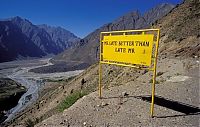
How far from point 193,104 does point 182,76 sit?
5444 mm

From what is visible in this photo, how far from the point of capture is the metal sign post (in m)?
9.84

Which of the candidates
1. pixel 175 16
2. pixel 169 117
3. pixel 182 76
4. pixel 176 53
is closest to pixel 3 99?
pixel 175 16

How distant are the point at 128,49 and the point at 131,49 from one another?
0.21 meters

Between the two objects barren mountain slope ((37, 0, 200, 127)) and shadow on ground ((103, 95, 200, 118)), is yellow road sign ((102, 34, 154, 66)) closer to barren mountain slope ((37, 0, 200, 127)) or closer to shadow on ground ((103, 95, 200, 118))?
barren mountain slope ((37, 0, 200, 127))

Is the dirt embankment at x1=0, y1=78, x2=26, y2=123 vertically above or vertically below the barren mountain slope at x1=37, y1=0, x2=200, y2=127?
below

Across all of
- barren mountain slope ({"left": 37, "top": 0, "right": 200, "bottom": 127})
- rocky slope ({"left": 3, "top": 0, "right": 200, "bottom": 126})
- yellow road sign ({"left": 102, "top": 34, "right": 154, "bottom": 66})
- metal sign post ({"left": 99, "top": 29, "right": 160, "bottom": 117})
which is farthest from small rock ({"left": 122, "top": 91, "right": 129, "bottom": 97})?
yellow road sign ({"left": 102, "top": 34, "right": 154, "bottom": 66})

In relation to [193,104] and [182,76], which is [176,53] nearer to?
[182,76]

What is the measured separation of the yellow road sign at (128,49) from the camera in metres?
10.0

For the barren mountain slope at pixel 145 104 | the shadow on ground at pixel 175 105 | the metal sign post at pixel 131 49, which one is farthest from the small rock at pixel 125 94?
the metal sign post at pixel 131 49

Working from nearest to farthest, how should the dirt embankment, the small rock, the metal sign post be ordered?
the metal sign post
the small rock
the dirt embankment

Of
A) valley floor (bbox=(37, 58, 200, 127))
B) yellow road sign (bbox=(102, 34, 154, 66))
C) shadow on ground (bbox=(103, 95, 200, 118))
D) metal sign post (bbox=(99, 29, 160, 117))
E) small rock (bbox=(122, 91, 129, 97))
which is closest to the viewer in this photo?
valley floor (bbox=(37, 58, 200, 127))

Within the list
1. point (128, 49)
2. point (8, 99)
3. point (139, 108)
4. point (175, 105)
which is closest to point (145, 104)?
point (139, 108)

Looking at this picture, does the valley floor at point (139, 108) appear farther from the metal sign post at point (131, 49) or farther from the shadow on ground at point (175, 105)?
the metal sign post at point (131, 49)

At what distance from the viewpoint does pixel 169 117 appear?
968 cm
